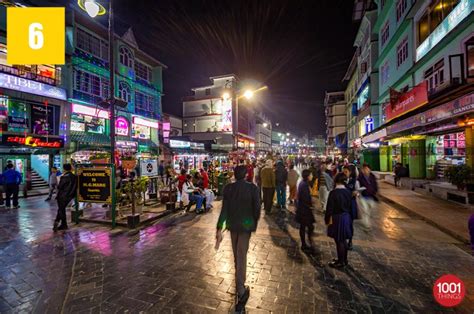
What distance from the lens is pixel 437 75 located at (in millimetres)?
11984

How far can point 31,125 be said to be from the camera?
16281 millimetres

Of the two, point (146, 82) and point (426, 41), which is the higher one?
point (146, 82)

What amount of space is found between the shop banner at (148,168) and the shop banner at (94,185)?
3.35m

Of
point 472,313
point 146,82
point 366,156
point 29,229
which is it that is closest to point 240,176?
point 472,313

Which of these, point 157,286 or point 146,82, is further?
point 146,82

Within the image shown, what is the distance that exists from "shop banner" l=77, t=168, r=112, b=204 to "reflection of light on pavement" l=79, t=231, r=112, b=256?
101cm

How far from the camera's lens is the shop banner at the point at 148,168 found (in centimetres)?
1100

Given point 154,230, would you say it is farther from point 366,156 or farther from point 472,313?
point 366,156

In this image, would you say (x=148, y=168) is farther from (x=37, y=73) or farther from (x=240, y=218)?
(x=37, y=73)

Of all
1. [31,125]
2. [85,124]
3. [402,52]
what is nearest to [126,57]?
[85,124]

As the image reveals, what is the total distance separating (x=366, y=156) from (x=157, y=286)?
26.0 meters

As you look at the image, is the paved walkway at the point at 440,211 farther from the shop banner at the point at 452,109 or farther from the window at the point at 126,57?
the window at the point at 126,57

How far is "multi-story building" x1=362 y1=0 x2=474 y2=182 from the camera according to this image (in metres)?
8.73

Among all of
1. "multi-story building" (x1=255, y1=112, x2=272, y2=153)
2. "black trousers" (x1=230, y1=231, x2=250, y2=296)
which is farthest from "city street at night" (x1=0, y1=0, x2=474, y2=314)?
"multi-story building" (x1=255, y1=112, x2=272, y2=153)
